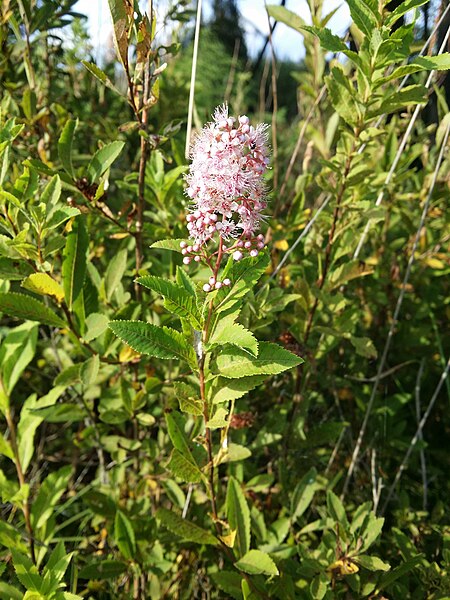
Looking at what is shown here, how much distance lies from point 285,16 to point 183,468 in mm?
874

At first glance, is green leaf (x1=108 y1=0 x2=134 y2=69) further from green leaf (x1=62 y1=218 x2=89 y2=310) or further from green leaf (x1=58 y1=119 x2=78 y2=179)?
green leaf (x1=62 y1=218 x2=89 y2=310)

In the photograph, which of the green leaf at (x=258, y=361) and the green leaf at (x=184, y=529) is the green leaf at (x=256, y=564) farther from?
the green leaf at (x=258, y=361)

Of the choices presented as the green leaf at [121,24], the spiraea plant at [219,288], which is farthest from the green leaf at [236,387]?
the green leaf at [121,24]

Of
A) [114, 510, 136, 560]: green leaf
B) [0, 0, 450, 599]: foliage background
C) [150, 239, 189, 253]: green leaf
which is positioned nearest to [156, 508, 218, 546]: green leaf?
[0, 0, 450, 599]: foliage background

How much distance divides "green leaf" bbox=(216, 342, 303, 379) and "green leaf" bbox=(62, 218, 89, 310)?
0.33 metres

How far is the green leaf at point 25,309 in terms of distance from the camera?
0.92 metres

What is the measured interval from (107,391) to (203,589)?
472 mm

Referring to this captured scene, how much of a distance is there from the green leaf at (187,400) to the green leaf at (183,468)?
100mm

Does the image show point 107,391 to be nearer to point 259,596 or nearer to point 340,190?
point 259,596

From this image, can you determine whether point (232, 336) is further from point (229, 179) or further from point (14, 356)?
point (14, 356)

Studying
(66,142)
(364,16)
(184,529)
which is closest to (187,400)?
(184,529)

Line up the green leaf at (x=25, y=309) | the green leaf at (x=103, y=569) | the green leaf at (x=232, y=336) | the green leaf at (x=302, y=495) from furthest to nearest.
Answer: the green leaf at (x=302, y=495) < the green leaf at (x=103, y=569) < the green leaf at (x=25, y=309) < the green leaf at (x=232, y=336)

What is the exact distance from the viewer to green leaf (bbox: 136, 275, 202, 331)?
2.36ft

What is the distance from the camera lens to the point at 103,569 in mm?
1068
